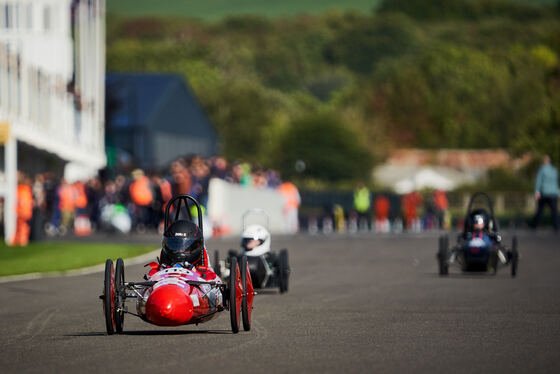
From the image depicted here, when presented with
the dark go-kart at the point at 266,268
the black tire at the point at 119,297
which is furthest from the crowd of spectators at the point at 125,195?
the black tire at the point at 119,297

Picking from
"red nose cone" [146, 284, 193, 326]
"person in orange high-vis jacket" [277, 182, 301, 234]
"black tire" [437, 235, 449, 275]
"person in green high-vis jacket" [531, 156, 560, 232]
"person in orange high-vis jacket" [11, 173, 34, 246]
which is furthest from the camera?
"person in orange high-vis jacket" [277, 182, 301, 234]

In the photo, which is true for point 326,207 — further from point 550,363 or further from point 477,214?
point 550,363

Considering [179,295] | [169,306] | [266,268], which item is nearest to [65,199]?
[266,268]

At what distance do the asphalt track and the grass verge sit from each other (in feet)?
8.02

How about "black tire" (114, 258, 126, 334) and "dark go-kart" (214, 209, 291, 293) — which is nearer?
"black tire" (114, 258, 126, 334)

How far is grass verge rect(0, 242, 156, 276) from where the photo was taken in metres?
23.4

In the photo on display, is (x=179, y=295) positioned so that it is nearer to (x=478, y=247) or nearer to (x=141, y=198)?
(x=478, y=247)

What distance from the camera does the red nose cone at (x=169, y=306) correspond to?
36.6ft

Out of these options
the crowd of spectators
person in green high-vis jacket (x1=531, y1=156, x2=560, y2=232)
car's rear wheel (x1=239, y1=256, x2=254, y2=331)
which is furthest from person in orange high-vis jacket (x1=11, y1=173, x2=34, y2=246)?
car's rear wheel (x1=239, y1=256, x2=254, y2=331)

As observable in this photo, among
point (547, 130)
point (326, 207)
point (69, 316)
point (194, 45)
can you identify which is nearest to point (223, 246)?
point (69, 316)

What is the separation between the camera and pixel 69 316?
47.5ft

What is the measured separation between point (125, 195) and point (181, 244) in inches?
1147

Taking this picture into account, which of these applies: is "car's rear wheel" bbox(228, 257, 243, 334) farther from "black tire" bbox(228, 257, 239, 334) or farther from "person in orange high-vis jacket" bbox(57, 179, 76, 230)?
"person in orange high-vis jacket" bbox(57, 179, 76, 230)

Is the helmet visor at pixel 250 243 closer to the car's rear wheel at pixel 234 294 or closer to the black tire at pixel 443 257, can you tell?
the black tire at pixel 443 257
